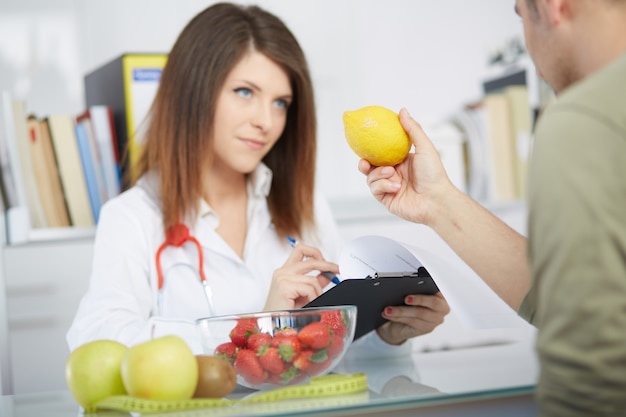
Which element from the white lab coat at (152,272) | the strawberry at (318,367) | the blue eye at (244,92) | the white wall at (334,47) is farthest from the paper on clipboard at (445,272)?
the white wall at (334,47)

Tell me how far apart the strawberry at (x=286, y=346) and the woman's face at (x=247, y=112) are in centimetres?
101

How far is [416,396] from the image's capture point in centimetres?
110

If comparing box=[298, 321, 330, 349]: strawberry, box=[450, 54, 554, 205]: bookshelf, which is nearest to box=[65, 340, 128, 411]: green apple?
box=[298, 321, 330, 349]: strawberry

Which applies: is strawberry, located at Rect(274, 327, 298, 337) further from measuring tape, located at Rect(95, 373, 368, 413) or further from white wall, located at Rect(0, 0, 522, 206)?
white wall, located at Rect(0, 0, 522, 206)

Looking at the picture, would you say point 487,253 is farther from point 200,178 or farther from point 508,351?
point 200,178

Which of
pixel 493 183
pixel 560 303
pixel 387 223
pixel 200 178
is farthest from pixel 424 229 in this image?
pixel 560 303

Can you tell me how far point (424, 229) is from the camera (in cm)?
289

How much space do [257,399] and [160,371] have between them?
127 mm

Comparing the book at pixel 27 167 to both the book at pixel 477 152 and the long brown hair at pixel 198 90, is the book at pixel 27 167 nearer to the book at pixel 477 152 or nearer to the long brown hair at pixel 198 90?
the long brown hair at pixel 198 90

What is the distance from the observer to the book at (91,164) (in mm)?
2510

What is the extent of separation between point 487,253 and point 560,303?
1.86ft

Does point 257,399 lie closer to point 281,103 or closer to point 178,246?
point 178,246

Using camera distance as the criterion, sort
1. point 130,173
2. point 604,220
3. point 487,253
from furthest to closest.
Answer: point 130,173 < point 487,253 < point 604,220

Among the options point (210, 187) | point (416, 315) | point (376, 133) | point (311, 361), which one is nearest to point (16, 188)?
point (210, 187)
